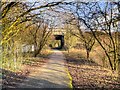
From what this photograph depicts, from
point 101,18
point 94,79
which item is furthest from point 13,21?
point 101,18

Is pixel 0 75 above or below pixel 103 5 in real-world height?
below

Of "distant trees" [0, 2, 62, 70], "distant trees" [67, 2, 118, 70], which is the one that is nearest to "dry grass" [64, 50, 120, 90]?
"distant trees" [67, 2, 118, 70]

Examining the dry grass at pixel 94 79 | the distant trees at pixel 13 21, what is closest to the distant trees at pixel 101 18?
the dry grass at pixel 94 79

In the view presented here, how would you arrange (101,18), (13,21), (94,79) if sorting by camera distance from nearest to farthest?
(13,21), (94,79), (101,18)

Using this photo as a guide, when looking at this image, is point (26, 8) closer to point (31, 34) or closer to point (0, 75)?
point (0, 75)

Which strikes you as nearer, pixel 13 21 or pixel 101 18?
pixel 13 21

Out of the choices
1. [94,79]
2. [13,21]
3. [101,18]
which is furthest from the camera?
[101,18]

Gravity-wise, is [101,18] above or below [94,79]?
above

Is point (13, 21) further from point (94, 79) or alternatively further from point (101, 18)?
point (101, 18)

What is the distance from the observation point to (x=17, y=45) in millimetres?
12766

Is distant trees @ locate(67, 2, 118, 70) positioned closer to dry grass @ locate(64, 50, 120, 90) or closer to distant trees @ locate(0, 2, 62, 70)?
dry grass @ locate(64, 50, 120, 90)

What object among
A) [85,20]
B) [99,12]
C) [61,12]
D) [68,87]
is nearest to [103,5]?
[99,12]

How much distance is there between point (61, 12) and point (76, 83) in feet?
8.94

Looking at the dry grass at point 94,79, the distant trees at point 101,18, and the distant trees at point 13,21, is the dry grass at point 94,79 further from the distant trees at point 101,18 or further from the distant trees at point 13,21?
the distant trees at point 13,21
